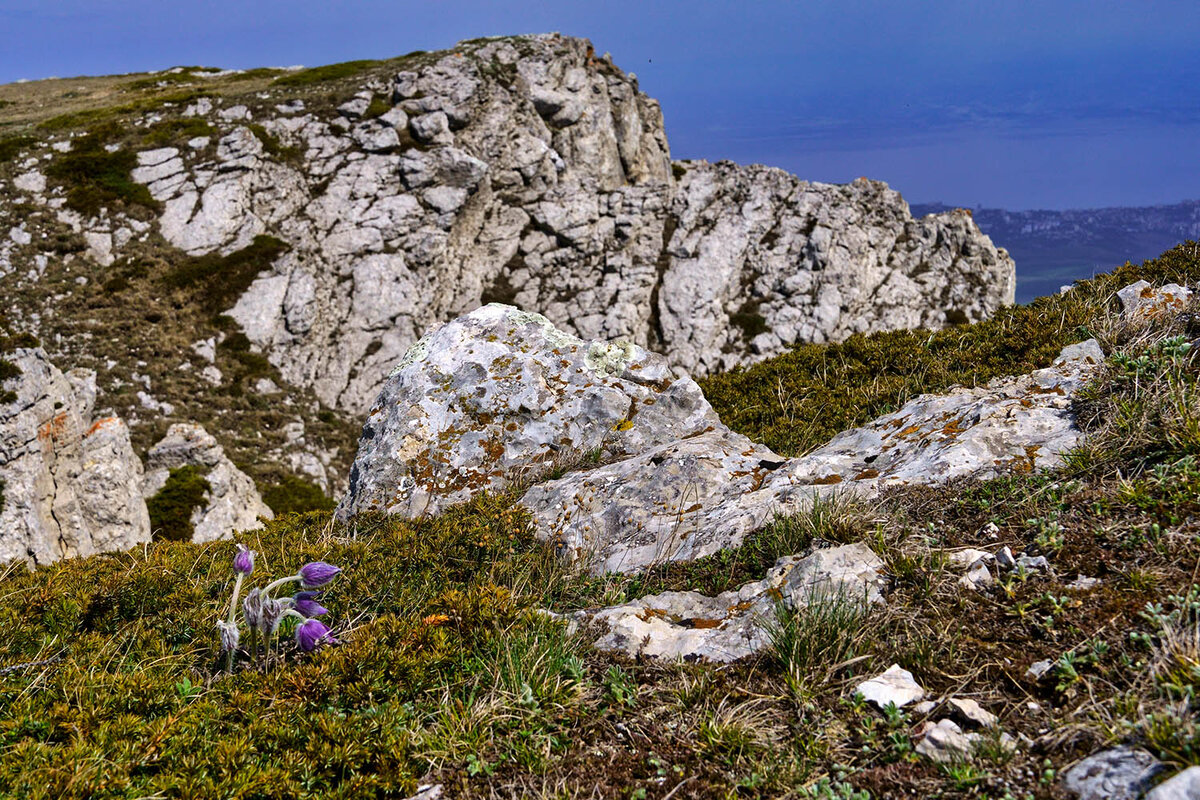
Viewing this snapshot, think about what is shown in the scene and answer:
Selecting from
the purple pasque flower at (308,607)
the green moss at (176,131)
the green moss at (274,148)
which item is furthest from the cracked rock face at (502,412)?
the green moss at (176,131)

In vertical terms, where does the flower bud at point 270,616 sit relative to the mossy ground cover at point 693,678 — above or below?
above

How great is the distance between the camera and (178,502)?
24047mm

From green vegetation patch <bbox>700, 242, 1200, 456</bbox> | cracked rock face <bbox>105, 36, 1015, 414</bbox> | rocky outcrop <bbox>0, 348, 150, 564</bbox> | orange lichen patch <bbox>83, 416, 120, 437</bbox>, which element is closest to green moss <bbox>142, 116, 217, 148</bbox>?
cracked rock face <bbox>105, 36, 1015, 414</bbox>

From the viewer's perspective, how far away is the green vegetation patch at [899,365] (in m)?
9.82

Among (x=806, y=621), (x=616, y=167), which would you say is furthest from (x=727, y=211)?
(x=806, y=621)

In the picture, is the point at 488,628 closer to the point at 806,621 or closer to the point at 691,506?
the point at 806,621

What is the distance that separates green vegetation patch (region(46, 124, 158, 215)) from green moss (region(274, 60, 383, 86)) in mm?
13872

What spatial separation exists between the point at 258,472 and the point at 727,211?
34.9 metres

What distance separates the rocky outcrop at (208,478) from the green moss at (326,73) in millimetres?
34261

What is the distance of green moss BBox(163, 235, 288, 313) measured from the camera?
35.7 metres

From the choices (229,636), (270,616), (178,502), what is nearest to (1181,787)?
(270,616)

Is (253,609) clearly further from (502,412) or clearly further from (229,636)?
(502,412)

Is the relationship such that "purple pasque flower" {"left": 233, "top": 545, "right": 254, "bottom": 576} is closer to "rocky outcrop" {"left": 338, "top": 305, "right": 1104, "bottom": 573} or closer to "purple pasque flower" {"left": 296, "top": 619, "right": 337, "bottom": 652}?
"purple pasque flower" {"left": 296, "top": 619, "right": 337, "bottom": 652}

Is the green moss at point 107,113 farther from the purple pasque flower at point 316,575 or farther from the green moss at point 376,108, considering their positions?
the purple pasque flower at point 316,575
